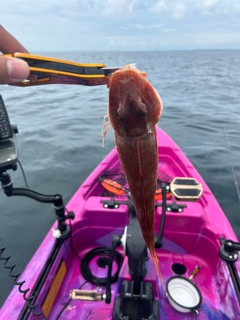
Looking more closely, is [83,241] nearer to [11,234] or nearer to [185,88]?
[11,234]

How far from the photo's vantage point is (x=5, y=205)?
22.0 feet

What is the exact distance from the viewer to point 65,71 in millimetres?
2383

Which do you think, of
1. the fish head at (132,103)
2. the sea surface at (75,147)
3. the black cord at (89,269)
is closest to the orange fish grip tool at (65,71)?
the fish head at (132,103)

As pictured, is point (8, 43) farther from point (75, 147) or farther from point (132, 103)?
point (75, 147)

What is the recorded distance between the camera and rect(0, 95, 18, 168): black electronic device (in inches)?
112

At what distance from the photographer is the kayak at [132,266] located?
3057mm

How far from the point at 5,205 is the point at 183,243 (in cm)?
490

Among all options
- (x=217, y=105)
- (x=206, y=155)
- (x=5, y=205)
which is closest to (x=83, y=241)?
(x=5, y=205)

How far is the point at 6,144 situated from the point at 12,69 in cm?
143

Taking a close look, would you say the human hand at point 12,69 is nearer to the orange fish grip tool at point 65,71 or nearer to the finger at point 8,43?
the orange fish grip tool at point 65,71

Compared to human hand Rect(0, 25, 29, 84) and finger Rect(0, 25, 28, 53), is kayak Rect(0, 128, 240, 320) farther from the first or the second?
finger Rect(0, 25, 28, 53)

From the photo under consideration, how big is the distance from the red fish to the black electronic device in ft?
5.39

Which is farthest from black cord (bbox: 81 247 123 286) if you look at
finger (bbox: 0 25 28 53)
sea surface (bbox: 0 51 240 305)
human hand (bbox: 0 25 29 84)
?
finger (bbox: 0 25 28 53)

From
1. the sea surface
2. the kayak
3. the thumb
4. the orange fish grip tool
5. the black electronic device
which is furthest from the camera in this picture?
the sea surface
